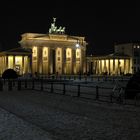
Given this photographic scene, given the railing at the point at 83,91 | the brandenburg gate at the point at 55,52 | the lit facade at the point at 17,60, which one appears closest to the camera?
the railing at the point at 83,91

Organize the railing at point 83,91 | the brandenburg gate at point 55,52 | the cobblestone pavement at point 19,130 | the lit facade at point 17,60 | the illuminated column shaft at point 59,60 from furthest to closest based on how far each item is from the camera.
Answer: the illuminated column shaft at point 59,60
the brandenburg gate at point 55,52
the lit facade at point 17,60
the railing at point 83,91
the cobblestone pavement at point 19,130

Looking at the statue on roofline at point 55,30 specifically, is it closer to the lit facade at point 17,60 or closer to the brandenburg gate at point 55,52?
the brandenburg gate at point 55,52

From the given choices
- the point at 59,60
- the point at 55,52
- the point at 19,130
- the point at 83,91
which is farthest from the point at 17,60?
the point at 19,130

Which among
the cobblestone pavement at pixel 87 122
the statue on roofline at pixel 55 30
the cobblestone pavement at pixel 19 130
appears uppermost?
the statue on roofline at pixel 55 30

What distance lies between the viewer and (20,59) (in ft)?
409

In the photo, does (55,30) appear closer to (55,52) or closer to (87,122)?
(55,52)

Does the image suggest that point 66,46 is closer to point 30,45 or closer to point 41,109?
point 30,45

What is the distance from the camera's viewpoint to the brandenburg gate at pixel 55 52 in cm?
13988

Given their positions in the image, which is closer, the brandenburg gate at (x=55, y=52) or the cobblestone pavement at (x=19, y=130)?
the cobblestone pavement at (x=19, y=130)

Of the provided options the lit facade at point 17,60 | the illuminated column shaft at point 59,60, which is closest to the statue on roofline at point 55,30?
the illuminated column shaft at point 59,60

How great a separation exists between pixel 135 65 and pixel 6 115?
127417 mm

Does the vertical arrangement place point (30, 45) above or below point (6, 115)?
above

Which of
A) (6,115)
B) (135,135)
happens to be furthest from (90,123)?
(6,115)

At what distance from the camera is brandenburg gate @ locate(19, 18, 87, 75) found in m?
140
